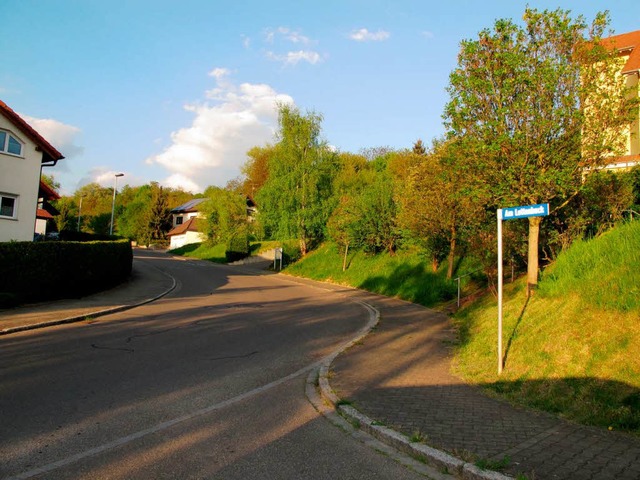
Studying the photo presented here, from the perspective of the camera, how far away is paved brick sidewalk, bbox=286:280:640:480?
13.6 ft

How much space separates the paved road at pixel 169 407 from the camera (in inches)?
166

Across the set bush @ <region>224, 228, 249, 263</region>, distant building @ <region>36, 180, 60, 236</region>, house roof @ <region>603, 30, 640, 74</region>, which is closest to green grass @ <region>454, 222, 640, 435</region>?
house roof @ <region>603, 30, 640, 74</region>

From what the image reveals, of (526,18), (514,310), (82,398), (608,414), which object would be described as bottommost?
(82,398)

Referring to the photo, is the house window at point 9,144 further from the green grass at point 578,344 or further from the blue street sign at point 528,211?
the blue street sign at point 528,211

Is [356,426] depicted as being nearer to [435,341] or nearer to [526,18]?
[435,341]

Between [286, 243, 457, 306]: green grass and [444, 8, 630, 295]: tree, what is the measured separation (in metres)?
8.84

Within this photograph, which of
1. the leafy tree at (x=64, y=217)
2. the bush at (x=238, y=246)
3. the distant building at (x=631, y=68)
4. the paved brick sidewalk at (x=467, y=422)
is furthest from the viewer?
the leafy tree at (x=64, y=217)

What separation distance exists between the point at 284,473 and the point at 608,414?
369 centimetres

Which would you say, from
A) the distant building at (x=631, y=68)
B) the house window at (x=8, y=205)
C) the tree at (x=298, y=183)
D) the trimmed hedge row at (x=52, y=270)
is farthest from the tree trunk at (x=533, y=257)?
the tree at (x=298, y=183)

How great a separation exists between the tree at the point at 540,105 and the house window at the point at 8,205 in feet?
67.7

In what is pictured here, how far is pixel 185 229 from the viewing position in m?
74.9

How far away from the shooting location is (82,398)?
605 centimetres

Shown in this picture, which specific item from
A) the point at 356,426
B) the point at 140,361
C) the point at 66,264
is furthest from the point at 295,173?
the point at 356,426

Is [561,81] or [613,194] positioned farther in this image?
[613,194]
